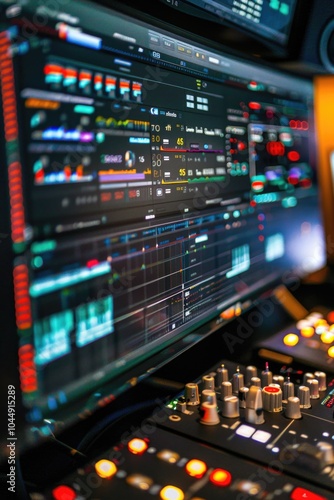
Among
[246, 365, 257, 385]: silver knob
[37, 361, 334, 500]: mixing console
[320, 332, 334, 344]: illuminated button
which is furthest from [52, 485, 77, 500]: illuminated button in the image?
[320, 332, 334, 344]: illuminated button

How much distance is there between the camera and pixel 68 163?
0.71 meters

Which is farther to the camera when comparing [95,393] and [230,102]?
[230,102]

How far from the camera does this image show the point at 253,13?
48.3 inches

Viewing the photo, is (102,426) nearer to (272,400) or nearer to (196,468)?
(196,468)

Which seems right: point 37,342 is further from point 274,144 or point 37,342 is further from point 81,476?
point 274,144

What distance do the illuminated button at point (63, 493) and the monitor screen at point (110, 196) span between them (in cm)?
8

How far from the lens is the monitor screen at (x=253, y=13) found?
102cm

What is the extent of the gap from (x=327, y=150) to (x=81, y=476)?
158cm

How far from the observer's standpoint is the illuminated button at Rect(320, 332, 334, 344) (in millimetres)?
1209

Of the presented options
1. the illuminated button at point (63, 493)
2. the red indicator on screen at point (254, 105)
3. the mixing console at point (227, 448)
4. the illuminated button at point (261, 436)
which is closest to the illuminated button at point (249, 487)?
the mixing console at point (227, 448)

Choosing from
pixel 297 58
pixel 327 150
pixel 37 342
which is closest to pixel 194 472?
pixel 37 342

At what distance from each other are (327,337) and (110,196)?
0.68 metres

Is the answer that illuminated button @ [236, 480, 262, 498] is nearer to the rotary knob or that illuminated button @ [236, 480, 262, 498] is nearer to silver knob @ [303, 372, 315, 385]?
the rotary knob

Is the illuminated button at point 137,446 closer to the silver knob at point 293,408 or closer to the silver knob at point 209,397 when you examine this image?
the silver knob at point 209,397
